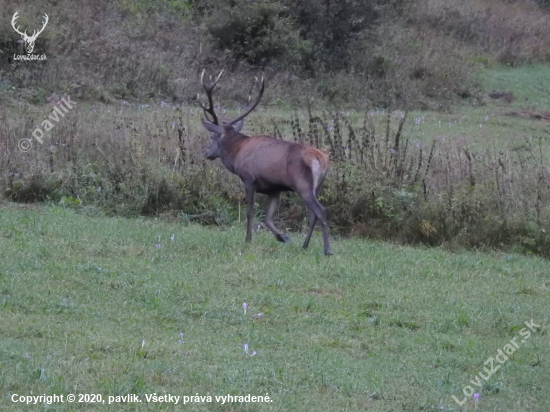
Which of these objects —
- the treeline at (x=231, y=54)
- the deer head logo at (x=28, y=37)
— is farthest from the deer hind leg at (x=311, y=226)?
the deer head logo at (x=28, y=37)

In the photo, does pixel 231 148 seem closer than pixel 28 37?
Yes

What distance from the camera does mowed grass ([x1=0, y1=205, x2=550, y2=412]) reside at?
6.49 metres

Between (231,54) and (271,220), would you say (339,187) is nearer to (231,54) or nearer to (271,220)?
(271,220)

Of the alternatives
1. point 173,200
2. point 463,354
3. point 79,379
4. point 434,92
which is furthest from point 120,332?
point 434,92

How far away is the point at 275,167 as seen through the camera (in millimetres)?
10883

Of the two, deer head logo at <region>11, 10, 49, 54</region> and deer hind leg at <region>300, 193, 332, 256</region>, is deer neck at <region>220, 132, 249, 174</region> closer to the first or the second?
deer hind leg at <region>300, 193, 332, 256</region>

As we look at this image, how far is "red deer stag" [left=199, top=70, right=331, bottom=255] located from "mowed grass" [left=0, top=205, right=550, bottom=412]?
47 centimetres

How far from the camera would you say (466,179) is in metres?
13.3

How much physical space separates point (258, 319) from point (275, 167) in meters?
3.04

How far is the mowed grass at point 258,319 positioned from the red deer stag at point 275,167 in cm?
47

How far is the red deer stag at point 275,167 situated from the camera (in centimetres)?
1068

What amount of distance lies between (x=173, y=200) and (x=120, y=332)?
5764mm

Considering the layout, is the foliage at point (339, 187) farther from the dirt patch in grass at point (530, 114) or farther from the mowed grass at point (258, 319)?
the dirt patch in grass at point (530, 114)

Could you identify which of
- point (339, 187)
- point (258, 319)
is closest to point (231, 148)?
point (339, 187)
